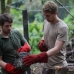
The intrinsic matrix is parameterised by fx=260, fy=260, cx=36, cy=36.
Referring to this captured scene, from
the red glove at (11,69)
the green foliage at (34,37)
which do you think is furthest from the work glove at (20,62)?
the green foliage at (34,37)

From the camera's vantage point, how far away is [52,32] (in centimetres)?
354

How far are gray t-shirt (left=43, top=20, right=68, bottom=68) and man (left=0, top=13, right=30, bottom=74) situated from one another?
35 centimetres

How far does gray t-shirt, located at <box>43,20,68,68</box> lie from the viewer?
3408 mm

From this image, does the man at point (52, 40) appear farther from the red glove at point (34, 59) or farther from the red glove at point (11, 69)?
the red glove at point (11, 69)

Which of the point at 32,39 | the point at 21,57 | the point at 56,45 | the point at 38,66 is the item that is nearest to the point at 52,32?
the point at 56,45

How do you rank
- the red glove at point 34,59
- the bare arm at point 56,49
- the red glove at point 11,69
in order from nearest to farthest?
the red glove at point 34,59
the bare arm at point 56,49
the red glove at point 11,69

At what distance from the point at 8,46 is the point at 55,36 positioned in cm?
66

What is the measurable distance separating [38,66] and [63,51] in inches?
109

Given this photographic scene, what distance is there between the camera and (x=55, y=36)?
3.53 m

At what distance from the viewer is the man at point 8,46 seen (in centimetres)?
353

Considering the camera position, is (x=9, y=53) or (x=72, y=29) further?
(x=72, y=29)

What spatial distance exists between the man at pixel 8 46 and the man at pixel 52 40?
31 cm

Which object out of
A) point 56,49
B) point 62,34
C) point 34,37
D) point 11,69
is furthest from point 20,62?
point 34,37

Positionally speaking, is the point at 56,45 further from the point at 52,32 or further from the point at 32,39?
the point at 32,39
